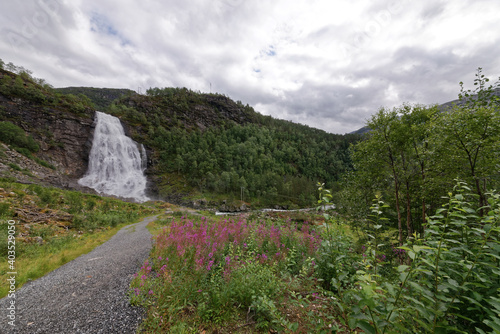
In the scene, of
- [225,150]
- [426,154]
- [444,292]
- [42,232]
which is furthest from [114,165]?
[444,292]

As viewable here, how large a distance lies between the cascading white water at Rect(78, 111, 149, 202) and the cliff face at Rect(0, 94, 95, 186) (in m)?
2.88

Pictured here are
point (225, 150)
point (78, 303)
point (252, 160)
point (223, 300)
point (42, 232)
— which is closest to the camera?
point (223, 300)

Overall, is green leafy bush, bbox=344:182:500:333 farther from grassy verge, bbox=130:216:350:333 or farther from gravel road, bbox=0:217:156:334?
gravel road, bbox=0:217:156:334

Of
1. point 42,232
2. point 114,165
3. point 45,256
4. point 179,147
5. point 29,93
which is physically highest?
point 29,93

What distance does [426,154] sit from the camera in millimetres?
7457

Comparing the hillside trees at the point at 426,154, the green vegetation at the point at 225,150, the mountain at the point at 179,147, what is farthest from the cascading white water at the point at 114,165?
the hillside trees at the point at 426,154

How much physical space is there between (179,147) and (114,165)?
120 ft

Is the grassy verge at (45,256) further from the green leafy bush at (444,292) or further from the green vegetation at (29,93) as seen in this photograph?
the green vegetation at (29,93)

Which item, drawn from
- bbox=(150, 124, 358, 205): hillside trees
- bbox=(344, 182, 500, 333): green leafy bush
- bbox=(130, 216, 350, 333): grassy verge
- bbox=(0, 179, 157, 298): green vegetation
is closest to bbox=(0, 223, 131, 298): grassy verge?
bbox=(0, 179, 157, 298): green vegetation

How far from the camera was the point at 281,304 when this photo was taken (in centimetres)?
409

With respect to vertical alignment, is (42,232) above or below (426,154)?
below

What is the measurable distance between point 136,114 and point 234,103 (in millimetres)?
87276

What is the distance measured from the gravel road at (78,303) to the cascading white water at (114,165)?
150 ft

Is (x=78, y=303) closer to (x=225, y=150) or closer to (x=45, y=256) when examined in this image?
(x=45, y=256)
